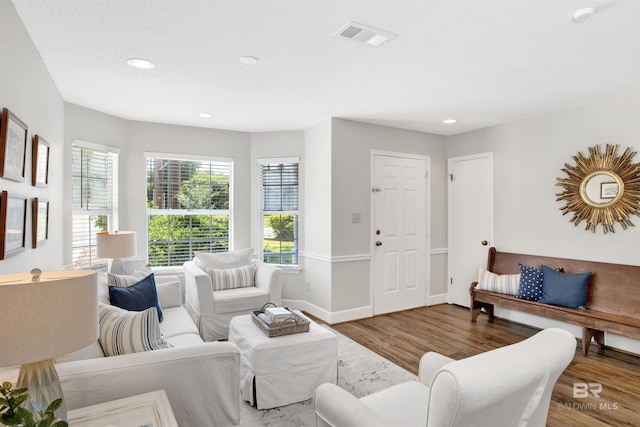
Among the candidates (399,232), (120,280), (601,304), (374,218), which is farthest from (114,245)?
(601,304)

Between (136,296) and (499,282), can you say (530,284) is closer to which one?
(499,282)

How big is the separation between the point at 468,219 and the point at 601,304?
5.83 ft

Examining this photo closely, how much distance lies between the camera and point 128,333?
71.9 inches

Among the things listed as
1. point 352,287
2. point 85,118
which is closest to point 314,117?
point 352,287

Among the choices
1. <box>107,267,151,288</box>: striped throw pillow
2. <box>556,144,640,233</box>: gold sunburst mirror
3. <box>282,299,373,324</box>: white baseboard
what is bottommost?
<box>282,299,373,324</box>: white baseboard

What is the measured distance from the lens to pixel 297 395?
243 cm

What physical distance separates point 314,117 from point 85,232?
287 cm

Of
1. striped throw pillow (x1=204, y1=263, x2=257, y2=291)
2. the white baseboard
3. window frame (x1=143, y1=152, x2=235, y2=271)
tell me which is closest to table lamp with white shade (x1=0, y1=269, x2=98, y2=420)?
striped throw pillow (x1=204, y1=263, x2=257, y2=291)

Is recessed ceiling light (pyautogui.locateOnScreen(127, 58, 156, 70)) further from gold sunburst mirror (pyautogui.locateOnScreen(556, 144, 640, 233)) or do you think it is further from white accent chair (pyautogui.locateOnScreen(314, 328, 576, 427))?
gold sunburst mirror (pyautogui.locateOnScreen(556, 144, 640, 233))

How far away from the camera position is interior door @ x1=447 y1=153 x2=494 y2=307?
15.1ft

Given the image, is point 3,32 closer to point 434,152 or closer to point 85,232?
point 85,232

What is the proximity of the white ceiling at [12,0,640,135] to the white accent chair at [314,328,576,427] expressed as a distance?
1.70 m

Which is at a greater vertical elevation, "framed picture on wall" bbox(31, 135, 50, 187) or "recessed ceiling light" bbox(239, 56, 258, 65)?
"recessed ceiling light" bbox(239, 56, 258, 65)

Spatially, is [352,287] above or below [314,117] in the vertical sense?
below
